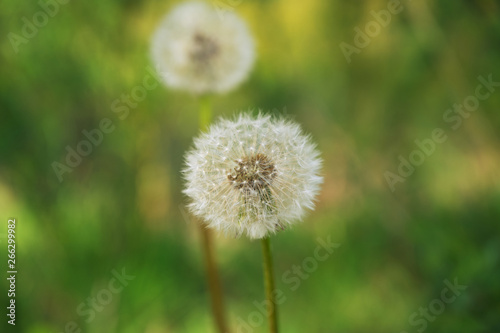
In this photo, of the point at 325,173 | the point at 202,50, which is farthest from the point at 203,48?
the point at 325,173

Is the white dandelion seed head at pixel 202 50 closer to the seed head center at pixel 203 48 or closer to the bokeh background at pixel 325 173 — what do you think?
the seed head center at pixel 203 48

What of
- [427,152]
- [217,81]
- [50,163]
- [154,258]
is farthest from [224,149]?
[427,152]

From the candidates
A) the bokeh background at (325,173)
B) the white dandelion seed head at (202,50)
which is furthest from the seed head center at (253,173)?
the bokeh background at (325,173)

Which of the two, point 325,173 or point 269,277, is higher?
point 325,173

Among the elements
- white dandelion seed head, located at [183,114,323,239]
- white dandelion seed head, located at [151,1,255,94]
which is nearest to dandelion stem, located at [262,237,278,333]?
white dandelion seed head, located at [183,114,323,239]

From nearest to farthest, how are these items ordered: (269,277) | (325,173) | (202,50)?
(269,277) < (202,50) < (325,173)

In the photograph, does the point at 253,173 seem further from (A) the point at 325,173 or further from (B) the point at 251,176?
(A) the point at 325,173

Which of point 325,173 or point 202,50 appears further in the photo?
point 325,173
